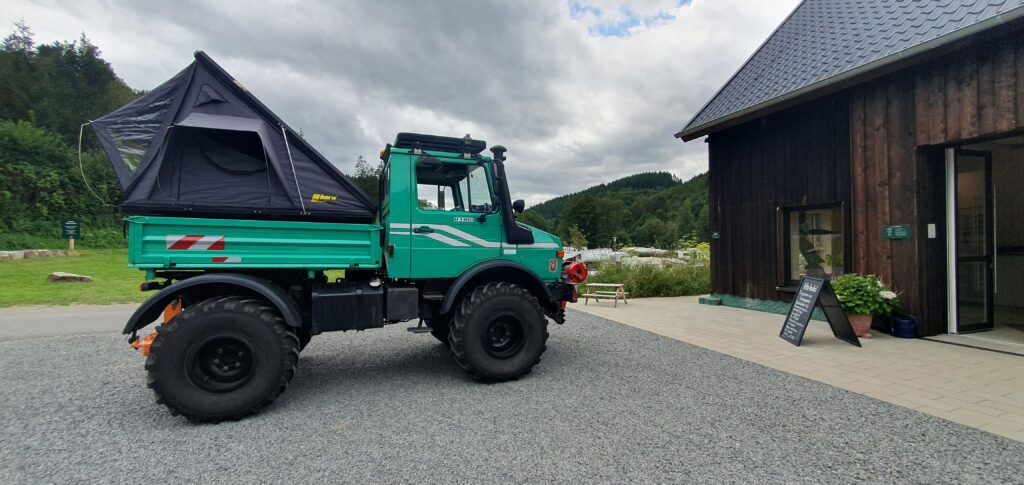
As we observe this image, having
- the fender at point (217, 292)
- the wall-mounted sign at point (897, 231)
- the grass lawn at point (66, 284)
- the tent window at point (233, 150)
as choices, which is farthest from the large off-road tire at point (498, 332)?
the grass lawn at point (66, 284)

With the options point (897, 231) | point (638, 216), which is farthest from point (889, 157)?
point (638, 216)

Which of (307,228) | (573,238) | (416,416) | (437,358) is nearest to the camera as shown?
(416,416)

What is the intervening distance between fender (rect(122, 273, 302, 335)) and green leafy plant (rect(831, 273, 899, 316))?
666 cm

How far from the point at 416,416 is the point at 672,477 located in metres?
1.88

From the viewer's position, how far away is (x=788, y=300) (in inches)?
284

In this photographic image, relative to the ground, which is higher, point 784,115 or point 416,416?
point 784,115

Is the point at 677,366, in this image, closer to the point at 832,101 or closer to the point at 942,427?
the point at 942,427

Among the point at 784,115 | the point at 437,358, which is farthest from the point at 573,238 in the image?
the point at 437,358

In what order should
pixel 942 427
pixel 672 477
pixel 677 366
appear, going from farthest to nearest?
pixel 677 366 < pixel 942 427 < pixel 672 477

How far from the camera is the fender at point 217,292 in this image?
123 inches

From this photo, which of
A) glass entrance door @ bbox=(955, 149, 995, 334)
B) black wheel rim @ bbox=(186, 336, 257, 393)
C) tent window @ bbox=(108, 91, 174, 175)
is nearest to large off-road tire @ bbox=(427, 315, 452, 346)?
black wheel rim @ bbox=(186, 336, 257, 393)

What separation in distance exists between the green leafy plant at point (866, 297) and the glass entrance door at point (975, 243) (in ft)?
3.53

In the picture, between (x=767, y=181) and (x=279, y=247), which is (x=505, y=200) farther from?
(x=767, y=181)

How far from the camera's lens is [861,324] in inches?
218
